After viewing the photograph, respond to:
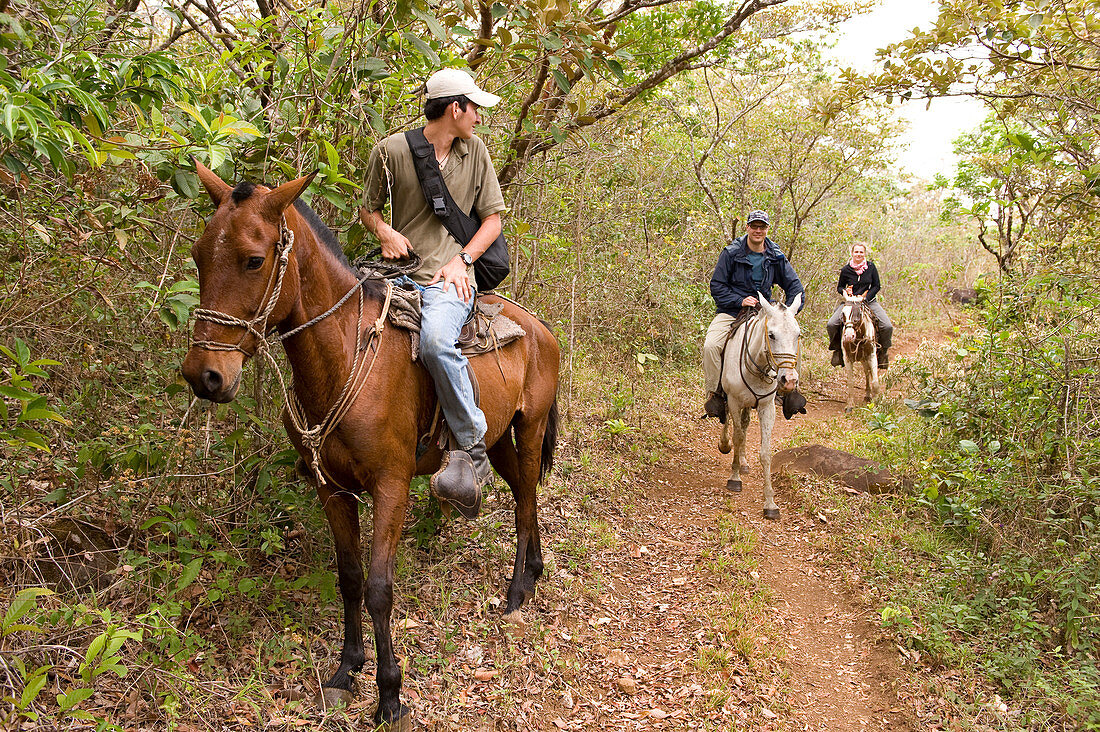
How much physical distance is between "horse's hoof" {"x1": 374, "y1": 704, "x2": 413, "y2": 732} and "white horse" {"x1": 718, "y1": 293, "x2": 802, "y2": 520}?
4733 millimetres

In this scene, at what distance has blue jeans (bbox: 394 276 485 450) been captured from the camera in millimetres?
3762

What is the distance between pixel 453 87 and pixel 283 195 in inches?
55.9

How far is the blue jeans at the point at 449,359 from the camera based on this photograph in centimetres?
376

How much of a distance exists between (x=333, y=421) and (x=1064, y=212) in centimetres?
641

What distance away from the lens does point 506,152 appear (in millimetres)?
5773

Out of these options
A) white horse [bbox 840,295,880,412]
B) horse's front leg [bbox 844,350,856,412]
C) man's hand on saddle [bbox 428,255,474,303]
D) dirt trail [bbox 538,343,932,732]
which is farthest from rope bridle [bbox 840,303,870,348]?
man's hand on saddle [bbox 428,255,474,303]

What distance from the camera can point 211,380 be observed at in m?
2.71

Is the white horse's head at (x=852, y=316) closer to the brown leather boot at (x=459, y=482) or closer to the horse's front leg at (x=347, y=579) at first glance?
the brown leather boot at (x=459, y=482)

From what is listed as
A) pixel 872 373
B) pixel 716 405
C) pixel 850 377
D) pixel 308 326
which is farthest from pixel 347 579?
pixel 872 373

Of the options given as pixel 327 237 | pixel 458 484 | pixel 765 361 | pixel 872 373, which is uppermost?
pixel 327 237

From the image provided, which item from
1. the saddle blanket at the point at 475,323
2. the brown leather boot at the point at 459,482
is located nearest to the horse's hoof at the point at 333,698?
the brown leather boot at the point at 459,482

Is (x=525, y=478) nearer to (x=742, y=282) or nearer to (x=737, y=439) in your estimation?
(x=737, y=439)

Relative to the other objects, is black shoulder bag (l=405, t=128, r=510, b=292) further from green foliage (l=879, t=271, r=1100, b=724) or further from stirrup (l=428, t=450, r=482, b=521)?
green foliage (l=879, t=271, r=1100, b=724)

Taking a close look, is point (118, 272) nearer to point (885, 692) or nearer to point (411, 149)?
point (411, 149)
